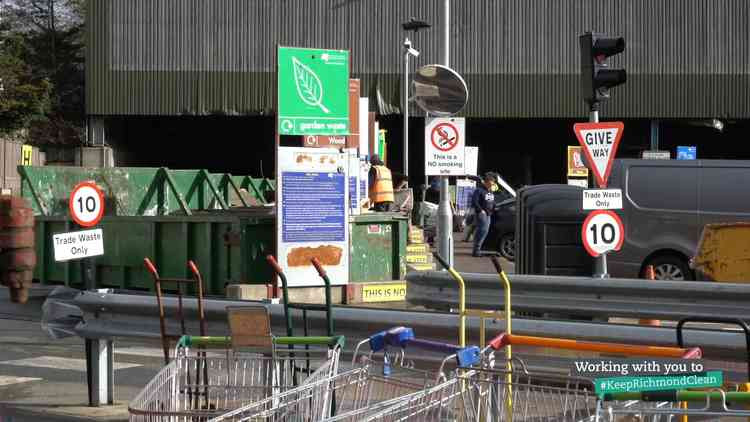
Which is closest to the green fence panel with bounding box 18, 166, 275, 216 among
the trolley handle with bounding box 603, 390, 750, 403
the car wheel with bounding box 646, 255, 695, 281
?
the car wheel with bounding box 646, 255, 695, 281

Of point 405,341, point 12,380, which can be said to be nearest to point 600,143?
point 12,380

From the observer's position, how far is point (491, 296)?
35.3 feet

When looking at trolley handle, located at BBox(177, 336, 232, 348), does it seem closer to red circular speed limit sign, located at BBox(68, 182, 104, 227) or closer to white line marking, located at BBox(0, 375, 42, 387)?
white line marking, located at BBox(0, 375, 42, 387)

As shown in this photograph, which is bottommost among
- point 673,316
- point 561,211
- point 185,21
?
point 673,316

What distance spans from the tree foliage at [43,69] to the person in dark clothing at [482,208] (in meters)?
33.9

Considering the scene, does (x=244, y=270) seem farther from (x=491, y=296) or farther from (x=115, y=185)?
(x=491, y=296)

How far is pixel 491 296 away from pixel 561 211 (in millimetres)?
2337

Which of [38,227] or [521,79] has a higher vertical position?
[521,79]

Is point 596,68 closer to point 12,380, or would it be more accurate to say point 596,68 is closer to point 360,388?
point 12,380

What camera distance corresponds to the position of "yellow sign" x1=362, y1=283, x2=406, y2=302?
55.6 feet

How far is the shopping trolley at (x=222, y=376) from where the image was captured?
529cm

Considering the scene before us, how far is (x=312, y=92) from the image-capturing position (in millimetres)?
15836

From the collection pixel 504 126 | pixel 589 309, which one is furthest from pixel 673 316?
pixel 504 126

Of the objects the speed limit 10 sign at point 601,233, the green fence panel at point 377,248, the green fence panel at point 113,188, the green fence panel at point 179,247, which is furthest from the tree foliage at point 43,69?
the speed limit 10 sign at point 601,233
